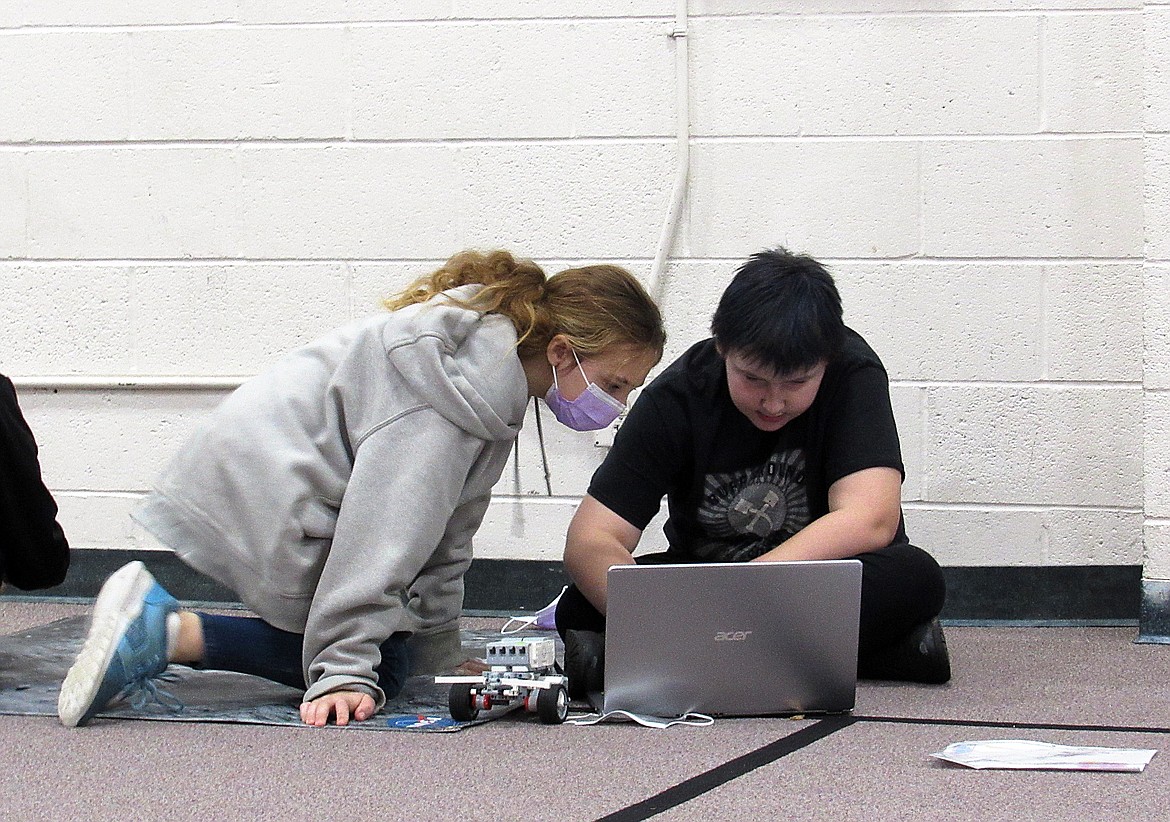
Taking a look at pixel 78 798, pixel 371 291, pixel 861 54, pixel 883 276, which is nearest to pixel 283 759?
pixel 78 798

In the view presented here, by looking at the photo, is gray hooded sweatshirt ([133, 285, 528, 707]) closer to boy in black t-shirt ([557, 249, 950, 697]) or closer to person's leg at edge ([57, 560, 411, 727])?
person's leg at edge ([57, 560, 411, 727])

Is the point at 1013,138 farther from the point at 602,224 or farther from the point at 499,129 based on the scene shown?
the point at 499,129

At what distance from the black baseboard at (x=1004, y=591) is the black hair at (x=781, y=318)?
1.06 meters

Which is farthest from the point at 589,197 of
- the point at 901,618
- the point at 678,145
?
the point at 901,618

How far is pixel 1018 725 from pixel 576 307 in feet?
2.43

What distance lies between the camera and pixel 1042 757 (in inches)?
53.1

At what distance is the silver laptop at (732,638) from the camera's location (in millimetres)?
1476

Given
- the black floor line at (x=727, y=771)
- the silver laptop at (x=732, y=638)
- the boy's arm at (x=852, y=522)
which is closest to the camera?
the black floor line at (x=727, y=771)

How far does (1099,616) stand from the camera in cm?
252

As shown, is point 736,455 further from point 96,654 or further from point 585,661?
point 96,654

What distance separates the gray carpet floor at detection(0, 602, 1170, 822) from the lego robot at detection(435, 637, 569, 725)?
0.03 meters

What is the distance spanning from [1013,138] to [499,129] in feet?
3.21

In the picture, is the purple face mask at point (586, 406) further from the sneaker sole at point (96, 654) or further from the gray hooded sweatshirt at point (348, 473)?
the sneaker sole at point (96, 654)

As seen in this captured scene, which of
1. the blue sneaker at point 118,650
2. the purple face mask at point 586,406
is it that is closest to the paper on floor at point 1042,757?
the purple face mask at point 586,406
